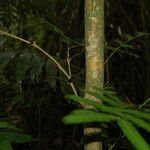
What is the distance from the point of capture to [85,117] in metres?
0.46

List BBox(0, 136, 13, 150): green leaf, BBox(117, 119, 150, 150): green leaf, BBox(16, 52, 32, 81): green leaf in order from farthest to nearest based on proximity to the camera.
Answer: BBox(16, 52, 32, 81): green leaf, BBox(0, 136, 13, 150): green leaf, BBox(117, 119, 150, 150): green leaf

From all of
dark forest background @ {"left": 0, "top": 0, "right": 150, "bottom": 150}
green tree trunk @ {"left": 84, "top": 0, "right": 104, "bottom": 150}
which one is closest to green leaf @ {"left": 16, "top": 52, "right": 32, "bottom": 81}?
green tree trunk @ {"left": 84, "top": 0, "right": 104, "bottom": 150}

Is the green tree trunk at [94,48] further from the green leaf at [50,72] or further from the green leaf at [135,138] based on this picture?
the green leaf at [135,138]

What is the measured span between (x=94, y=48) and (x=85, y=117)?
46cm

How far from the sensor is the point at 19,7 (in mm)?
1427

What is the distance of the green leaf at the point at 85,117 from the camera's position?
443mm

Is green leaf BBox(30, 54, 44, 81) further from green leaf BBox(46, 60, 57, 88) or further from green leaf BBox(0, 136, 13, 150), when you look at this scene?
green leaf BBox(0, 136, 13, 150)

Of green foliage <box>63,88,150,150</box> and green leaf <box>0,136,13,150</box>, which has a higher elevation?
green foliage <box>63,88,150,150</box>

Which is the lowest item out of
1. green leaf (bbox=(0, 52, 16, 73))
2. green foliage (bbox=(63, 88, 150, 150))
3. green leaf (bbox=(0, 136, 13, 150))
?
green leaf (bbox=(0, 136, 13, 150))

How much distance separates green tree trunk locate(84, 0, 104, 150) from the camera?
900 millimetres

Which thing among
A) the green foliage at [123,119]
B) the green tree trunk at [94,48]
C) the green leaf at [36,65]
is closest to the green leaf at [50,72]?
the green leaf at [36,65]

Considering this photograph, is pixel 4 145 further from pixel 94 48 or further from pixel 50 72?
pixel 50 72

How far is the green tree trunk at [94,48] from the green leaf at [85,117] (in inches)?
16.2

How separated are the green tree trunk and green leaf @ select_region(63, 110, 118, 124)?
0.41 meters
